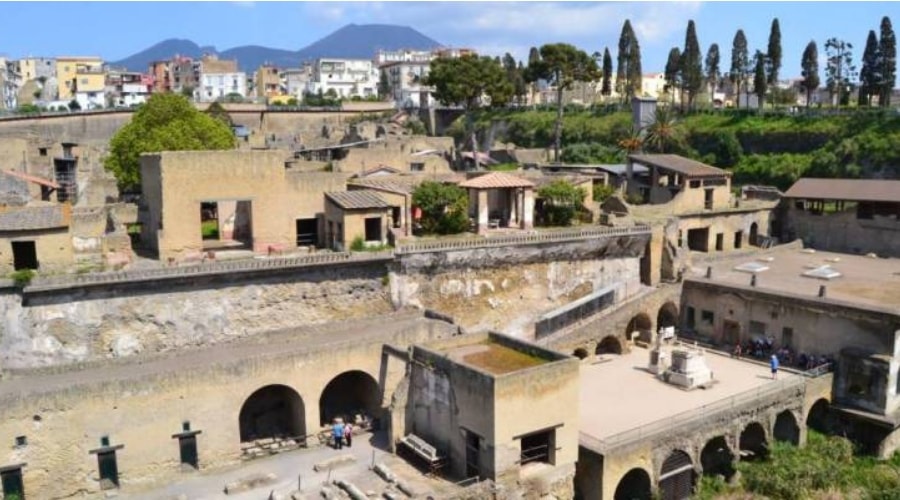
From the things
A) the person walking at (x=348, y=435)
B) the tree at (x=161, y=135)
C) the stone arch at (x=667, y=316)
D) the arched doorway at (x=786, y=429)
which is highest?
the tree at (x=161, y=135)

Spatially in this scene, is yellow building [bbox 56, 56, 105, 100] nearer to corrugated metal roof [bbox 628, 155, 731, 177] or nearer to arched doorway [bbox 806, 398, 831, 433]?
corrugated metal roof [bbox 628, 155, 731, 177]

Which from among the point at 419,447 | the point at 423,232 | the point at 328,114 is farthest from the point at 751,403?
the point at 328,114

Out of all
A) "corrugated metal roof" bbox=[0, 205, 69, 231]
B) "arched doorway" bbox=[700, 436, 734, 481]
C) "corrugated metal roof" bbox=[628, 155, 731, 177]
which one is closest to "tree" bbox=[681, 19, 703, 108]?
"corrugated metal roof" bbox=[628, 155, 731, 177]

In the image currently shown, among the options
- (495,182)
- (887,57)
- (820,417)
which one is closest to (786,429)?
(820,417)

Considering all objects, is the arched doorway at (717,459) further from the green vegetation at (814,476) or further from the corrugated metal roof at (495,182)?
the corrugated metal roof at (495,182)

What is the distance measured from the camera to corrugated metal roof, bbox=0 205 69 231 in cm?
2658

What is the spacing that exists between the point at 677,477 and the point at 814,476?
14.4 ft

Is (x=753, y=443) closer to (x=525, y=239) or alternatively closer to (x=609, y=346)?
(x=609, y=346)

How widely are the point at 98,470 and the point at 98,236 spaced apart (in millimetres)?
11147

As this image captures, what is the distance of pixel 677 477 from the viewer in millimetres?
24734

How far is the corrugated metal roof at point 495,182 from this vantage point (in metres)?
36.5

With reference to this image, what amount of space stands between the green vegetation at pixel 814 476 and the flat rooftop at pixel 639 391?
95.5 inches

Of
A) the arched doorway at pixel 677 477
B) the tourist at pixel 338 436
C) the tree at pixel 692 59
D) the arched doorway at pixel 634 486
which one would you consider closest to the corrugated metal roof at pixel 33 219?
the tourist at pixel 338 436

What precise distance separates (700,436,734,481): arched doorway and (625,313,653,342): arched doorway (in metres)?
7.90
